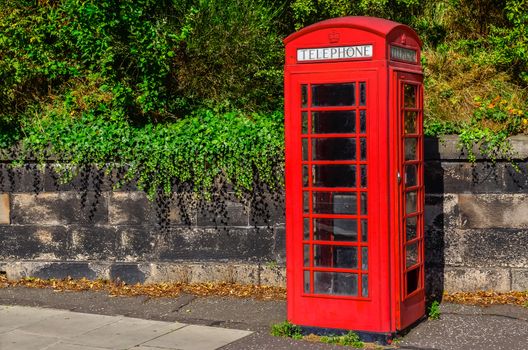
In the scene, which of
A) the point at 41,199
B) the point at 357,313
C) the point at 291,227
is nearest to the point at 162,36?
the point at 41,199

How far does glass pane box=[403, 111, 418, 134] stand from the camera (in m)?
7.10

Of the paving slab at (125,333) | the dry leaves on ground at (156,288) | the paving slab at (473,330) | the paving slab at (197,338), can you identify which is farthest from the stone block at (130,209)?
the paving slab at (473,330)

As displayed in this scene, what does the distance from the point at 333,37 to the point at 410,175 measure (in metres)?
1.45

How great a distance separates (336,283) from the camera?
7.02 meters

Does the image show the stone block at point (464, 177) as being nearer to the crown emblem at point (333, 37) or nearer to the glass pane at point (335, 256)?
the glass pane at point (335, 256)

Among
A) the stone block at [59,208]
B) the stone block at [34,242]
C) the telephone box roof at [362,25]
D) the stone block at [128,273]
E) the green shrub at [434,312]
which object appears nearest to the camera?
the telephone box roof at [362,25]

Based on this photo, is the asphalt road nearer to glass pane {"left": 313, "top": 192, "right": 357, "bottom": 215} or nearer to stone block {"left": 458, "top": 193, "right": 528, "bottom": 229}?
stone block {"left": 458, "top": 193, "right": 528, "bottom": 229}

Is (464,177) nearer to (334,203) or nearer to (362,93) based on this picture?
(334,203)

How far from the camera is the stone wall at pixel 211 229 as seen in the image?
28.0ft

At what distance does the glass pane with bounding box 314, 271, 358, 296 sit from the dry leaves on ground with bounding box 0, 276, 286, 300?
1673mm

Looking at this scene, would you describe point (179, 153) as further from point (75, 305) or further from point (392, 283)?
point (392, 283)

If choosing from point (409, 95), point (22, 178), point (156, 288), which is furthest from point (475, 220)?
point (22, 178)

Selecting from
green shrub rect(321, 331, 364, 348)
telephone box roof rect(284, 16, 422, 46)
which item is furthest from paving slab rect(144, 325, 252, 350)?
telephone box roof rect(284, 16, 422, 46)

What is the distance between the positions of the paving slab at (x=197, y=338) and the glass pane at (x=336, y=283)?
33.6 inches
